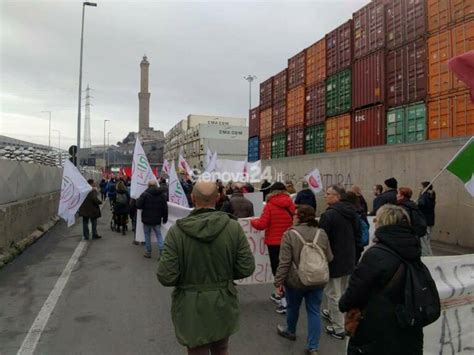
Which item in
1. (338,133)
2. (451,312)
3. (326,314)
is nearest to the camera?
(451,312)

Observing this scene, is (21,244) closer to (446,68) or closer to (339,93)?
(446,68)

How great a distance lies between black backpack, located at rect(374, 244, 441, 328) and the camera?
108 inches

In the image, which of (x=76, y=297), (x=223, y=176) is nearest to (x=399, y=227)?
(x=76, y=297)

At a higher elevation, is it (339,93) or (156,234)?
(339,93)

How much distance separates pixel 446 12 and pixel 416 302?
13.7 m

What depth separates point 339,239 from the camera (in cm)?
487

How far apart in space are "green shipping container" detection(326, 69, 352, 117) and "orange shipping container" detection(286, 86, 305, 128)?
283 cm

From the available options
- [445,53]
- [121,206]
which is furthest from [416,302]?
[445,53]

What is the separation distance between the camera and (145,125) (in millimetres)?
135125

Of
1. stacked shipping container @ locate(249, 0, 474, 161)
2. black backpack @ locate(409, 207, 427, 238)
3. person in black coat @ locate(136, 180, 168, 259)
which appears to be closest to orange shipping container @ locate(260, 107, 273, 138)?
stacked shipping container @ locate(249, 0, 474, 161)

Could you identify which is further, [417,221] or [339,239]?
[417,221]

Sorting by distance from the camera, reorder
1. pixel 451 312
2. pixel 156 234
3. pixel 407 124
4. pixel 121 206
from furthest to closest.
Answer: pixel 407 124
pixel 121 206
pixel 156 234
pixel 451 312

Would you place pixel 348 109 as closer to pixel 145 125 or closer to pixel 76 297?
pixel 76 297

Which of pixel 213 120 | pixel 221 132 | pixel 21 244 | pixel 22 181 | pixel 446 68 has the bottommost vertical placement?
pixel 21 244
